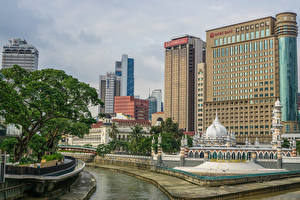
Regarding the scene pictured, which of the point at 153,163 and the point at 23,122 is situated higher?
the point at 23,122

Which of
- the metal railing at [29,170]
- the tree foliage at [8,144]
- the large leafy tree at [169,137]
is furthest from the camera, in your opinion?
the large leafy tree at [169,137]

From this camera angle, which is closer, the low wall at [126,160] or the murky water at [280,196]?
the murky water at [280,196]

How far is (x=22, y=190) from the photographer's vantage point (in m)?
44.9

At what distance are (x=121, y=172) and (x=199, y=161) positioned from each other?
2524 centimetres

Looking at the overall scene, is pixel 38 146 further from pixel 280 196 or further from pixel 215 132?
pixel 215 132

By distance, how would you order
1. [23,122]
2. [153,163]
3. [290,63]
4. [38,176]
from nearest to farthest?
[38,176]
[23,122]
[153,163]
[290,63]

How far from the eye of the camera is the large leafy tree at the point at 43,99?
189 feet

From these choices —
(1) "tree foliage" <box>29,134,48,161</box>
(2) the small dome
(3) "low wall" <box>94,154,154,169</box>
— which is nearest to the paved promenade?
→ (1) "tree foliage" <box>29,134,48,161</box>

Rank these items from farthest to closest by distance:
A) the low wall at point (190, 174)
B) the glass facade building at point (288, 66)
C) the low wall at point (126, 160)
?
the glass facade building at point (288, 66) → the low wall at point (126, 160) → the low wall at point (190, 174)

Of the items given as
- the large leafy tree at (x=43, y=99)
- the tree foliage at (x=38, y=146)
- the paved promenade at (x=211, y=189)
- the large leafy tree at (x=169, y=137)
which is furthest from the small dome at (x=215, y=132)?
the tree foliage at (x=38, y=146)

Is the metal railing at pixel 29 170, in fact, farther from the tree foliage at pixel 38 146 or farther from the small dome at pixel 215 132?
the small dome at pixel 215 132

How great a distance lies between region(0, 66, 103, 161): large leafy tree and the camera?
57469mm

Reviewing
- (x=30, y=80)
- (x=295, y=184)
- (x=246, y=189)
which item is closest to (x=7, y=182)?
(x=30, y=80)

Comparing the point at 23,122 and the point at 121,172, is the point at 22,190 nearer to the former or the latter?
the point at 23,122
